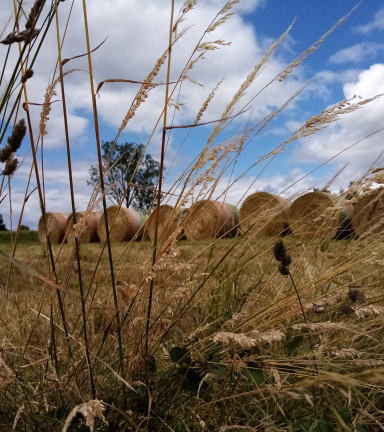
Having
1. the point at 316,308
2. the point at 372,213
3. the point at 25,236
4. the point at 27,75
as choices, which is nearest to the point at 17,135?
the point at 27,75

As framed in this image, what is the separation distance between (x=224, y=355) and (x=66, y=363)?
0.53m

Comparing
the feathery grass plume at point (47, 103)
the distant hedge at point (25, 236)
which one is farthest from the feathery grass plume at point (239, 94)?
the distant hedge at point (25, 236)

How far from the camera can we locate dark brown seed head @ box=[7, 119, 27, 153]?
2.37ft

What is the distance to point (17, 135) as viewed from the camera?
0.73m

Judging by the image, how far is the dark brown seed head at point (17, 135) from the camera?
72 centimetres

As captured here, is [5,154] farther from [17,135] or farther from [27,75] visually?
[27,75]

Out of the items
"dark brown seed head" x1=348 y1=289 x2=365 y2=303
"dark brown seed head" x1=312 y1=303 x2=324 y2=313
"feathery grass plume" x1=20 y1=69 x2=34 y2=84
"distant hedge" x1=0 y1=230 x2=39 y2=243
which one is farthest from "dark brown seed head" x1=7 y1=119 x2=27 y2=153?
"distant hedge" x1=0 y1=230 x2=39 y2=243

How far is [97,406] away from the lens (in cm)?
65

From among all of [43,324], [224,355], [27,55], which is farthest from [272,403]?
[43,324]

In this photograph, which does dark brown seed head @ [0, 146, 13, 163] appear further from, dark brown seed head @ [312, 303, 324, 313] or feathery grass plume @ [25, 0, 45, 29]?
dark brown seed head @ [312, 303, 324, 313]

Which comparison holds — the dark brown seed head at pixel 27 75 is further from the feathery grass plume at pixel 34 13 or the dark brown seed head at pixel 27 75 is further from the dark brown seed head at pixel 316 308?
the dark brown seed head at pixel 316 308

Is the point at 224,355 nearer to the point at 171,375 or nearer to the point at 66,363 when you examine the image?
the point at 171,375

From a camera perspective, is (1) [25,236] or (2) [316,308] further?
(1) [25,236]

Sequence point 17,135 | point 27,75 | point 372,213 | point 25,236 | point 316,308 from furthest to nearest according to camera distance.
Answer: point 25,236
point 372,213
point 316,308
point 27,75
point 17,135
